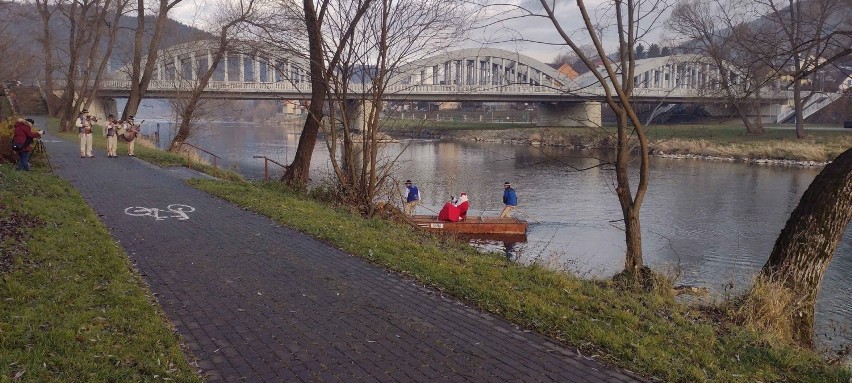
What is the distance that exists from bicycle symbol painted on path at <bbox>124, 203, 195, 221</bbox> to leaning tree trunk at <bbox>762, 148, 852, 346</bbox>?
876cm

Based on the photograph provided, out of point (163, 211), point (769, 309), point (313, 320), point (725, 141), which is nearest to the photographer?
point (313, 320)

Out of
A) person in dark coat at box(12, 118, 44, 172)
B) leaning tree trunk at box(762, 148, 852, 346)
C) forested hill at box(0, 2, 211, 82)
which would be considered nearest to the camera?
leaning tree trunk at box(762, 148, 852, 346)

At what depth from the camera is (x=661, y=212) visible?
77.6 ft

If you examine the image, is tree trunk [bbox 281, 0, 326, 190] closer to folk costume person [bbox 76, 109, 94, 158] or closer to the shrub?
the shrub

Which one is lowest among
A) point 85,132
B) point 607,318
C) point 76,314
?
point 607,318

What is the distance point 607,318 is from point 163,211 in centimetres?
822

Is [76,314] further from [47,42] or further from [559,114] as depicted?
[559,114]

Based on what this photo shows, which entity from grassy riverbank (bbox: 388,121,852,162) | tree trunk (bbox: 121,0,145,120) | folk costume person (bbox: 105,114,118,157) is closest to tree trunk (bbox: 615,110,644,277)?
folk costume person (bbox: 105,114,118,157)

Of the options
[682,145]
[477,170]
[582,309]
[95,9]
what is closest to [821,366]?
Result: [582,309]

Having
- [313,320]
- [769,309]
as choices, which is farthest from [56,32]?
[769,309]

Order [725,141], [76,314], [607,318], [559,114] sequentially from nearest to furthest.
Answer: [76,314] → [607,318] → [725,141] → [559,114]

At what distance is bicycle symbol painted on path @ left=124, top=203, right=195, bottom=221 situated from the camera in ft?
39.3

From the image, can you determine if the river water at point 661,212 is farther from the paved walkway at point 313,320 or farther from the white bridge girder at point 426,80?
the paved walkway at point 313,320

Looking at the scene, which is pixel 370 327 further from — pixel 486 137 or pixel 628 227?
pixel 486 137
